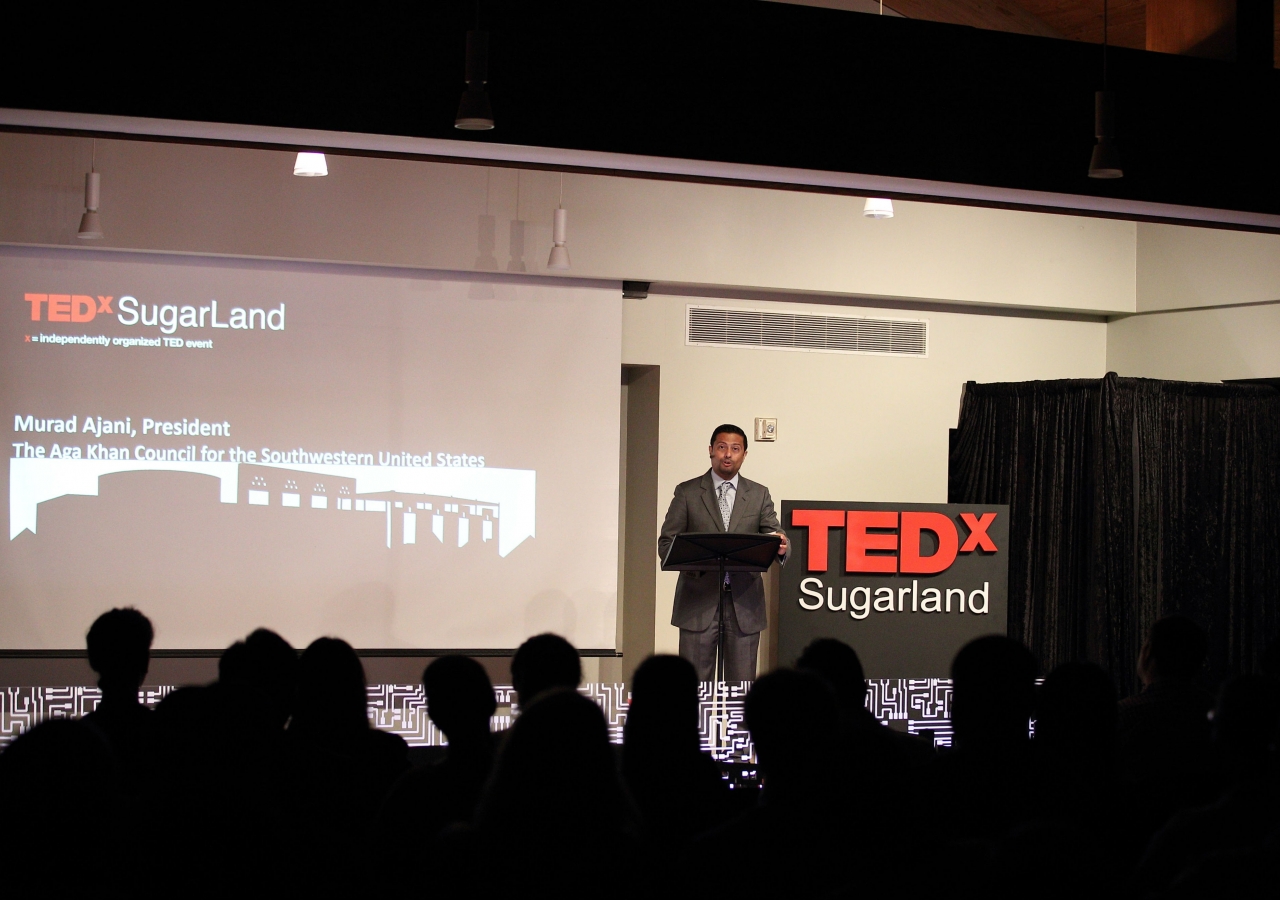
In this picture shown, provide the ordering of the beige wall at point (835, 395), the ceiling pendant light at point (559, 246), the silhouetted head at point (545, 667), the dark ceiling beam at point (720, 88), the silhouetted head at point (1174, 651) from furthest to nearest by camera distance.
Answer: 1. the beige wall at point (835, 395)
2. the ceiling pendant light at point (559, 246)
3. the dark ceiling beam at point (720, 88)
4. the silhouetted head at point (1174, 651)
5. the silhouetted head at point (545, 667)

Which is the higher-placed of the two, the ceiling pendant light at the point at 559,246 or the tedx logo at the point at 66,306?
the ceiling pendant light at the point at 559,246

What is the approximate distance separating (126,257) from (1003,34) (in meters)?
4.44

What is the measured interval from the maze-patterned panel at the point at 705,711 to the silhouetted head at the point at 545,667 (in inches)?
30.4

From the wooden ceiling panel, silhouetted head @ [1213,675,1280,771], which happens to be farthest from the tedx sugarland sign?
silhouetted head @ [1213,675,1280,771]

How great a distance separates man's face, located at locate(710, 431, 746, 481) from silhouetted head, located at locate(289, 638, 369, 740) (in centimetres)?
338

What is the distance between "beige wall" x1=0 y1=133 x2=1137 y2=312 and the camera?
6.03 meters

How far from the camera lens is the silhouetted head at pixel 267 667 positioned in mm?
2703

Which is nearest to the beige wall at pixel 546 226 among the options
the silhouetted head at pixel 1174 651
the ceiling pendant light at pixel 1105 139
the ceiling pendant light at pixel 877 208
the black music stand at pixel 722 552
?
the ceiling pendant light at pixel 877 208

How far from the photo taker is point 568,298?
21.9 feet

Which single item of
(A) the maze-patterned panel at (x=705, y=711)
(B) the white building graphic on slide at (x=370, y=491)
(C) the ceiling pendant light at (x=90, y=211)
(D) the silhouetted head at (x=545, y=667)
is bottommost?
(A) the maze-patterned panel at (x=705, y=711)

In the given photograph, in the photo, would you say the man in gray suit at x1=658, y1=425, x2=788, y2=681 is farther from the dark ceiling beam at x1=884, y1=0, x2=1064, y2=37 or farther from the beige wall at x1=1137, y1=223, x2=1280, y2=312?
the beige wall at x1=1137, y1=223, x2=1280, y2=312

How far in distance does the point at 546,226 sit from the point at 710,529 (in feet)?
6.65

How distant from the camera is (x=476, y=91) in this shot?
3.14 meters

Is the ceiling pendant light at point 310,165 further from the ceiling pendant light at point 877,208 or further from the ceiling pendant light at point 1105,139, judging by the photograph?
the ceiling pendant light at point 1105,139
